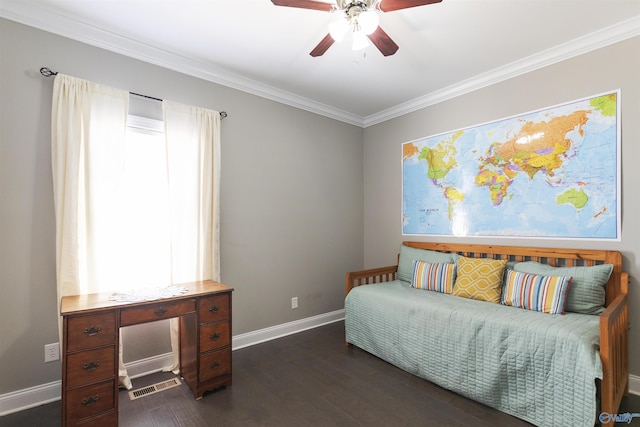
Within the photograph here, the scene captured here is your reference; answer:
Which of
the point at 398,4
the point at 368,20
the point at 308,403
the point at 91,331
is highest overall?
the point at 398,4

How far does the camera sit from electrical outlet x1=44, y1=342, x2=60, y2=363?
2.06 metres

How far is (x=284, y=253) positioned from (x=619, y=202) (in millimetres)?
2804

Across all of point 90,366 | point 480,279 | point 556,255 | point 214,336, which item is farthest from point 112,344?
point 556,255

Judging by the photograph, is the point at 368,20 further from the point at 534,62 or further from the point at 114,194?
the point at 114,194

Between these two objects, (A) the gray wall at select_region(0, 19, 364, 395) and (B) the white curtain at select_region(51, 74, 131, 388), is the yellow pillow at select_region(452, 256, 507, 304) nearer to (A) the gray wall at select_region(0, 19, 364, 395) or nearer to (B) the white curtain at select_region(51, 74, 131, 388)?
(A) the gray wall at select_region(0, 19, 364, 395)

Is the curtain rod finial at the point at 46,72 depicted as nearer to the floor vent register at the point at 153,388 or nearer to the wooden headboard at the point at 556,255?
the floor vent register at the point at 153,388

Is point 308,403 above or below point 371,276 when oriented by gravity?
below

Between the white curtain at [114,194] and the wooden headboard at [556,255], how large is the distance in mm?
2371

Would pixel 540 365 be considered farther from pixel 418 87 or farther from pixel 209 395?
pixel 418 87

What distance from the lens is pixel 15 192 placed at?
6.48ft

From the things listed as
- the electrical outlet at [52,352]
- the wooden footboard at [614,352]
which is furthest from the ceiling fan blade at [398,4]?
the electrical outlet at [52,352]

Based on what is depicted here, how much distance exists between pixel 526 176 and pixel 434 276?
117 centimetres

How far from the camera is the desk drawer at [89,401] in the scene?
167 cm

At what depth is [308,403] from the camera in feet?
6.74
